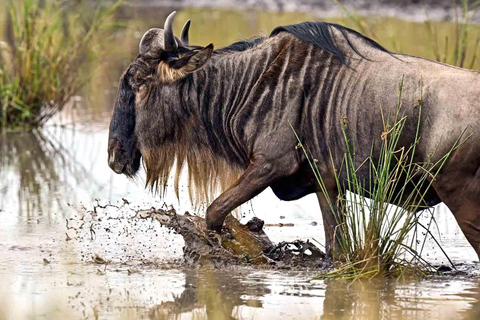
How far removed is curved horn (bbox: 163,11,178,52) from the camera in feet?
18.7

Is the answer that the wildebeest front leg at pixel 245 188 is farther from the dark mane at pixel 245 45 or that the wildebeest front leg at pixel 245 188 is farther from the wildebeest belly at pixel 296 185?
the dark mane at pixel 245 45

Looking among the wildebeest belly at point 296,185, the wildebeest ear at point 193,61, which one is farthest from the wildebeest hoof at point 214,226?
the wildebeest ear at point 193,61

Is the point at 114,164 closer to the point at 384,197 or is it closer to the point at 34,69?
the point at 384,197

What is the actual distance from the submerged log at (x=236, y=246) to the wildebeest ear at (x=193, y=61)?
2.97 feet

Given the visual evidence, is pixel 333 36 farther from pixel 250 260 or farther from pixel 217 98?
pixel 250 260

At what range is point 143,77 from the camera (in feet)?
19.5

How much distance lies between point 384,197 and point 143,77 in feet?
5.38

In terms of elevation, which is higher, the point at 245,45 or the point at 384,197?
the point at 245,45

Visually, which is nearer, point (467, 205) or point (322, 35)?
point (467, 205)

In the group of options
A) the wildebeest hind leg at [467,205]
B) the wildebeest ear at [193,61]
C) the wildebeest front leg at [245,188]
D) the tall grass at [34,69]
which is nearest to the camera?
the wildebeest hind leg at [467,205]

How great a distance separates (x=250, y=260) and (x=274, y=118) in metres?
0.84

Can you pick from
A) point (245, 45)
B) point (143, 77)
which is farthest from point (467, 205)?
point (143, 77)

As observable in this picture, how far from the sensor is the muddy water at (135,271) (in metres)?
4.71

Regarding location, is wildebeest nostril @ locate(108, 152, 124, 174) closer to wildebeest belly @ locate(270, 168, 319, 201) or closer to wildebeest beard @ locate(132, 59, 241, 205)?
wildebeest beard @ locate(132, 59, 241, 205)
